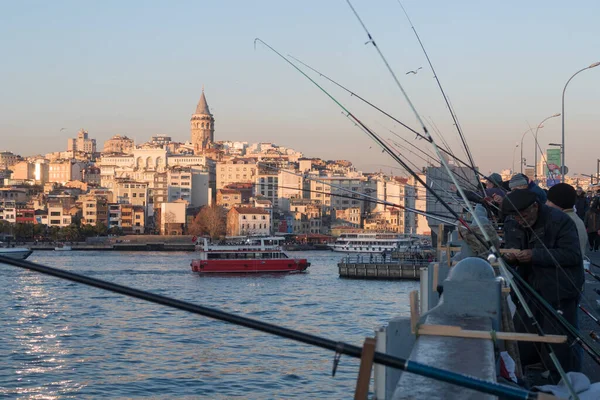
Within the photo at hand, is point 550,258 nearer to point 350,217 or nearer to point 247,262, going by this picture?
point 247,262

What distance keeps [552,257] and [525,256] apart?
10cm

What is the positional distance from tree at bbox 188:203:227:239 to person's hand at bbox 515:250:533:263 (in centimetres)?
7831

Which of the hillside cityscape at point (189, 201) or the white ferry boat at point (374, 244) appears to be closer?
the white ferry boat at point (374, 244)

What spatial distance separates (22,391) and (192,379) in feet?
7.77

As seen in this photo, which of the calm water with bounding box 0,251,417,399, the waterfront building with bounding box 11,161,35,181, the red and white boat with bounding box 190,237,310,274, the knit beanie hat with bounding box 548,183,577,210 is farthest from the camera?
the waterfront building with bounding box 11,161,35,181

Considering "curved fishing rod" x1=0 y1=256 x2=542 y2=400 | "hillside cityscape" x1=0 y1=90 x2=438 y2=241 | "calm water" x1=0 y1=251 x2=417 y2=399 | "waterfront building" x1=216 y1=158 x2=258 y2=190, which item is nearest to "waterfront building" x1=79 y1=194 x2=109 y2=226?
"hillside cityscape" x1=0 y1=90 x2=438 y2=241

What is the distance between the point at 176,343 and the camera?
60.2ft

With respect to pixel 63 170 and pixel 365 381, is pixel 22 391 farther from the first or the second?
pixel 63 170

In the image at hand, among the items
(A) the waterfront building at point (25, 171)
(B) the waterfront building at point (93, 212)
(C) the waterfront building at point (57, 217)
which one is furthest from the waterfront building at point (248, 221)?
(A) the waterfront building at point (25, 171)

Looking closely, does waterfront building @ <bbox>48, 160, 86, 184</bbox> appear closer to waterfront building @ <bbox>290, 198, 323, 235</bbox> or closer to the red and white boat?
waterfront building @ <bbox>290, 198, 323, 235</bbox>

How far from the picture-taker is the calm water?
13.5 meters

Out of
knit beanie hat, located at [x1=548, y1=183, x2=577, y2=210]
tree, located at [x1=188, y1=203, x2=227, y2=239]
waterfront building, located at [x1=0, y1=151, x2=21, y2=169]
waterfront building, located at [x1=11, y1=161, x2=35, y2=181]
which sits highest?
waterfront building, located at [x1=0, y1=151, x2=21, y2=169]

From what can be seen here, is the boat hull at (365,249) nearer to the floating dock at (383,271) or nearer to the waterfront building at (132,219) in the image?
the floating dock at (383,271)

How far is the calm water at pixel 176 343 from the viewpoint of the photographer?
1354 centimetres
